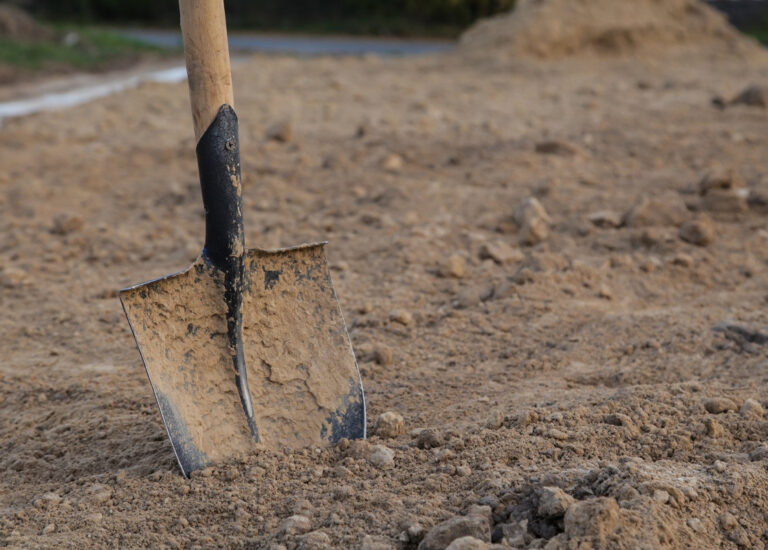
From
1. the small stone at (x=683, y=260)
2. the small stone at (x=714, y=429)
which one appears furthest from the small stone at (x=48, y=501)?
the small stone at (x=683, y=260)

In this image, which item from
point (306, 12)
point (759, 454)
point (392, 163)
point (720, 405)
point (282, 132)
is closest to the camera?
point (759, 454)

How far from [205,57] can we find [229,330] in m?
0.80

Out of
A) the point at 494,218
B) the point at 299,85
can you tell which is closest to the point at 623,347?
the point at 494,218

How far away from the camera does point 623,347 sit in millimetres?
2920

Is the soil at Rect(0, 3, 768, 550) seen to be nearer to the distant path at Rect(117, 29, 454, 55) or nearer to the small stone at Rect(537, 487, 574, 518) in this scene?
the small stone at Rect(537, 487, 574, 518)

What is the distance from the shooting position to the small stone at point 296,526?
73.3 inches

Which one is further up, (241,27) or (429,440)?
(241,27)

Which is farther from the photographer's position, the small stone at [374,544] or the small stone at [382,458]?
the small stone at [382,458]

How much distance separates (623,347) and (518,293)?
0.59 m

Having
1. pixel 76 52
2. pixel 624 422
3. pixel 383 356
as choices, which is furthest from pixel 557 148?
pixel 76 52

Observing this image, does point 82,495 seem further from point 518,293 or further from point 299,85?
point 299,85

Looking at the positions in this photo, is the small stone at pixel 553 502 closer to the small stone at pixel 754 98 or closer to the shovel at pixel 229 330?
the shovel at pixel 229 330

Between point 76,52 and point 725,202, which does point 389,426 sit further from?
point 76,52

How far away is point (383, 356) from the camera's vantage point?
286cm
